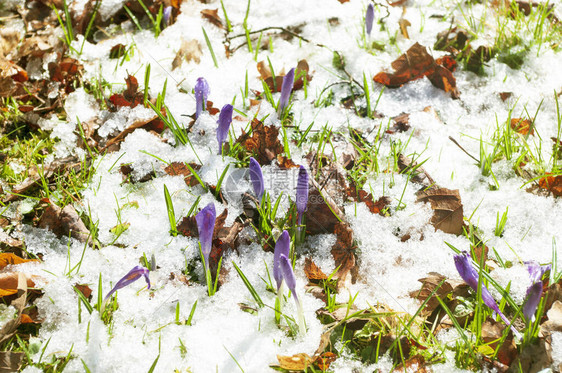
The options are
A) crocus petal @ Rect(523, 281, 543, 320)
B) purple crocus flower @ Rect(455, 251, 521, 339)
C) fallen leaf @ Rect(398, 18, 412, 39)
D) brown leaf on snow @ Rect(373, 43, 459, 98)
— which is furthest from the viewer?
fallen leaf @ Rect(398, 18, 412, 39)

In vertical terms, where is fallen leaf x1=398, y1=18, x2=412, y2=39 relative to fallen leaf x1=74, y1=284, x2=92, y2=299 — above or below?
above

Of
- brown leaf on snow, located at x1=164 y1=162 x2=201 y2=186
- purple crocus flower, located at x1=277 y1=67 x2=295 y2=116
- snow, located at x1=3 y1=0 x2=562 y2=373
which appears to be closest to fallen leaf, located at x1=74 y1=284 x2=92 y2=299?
snow, located at x1=3 y1=0 x2=562 y2=373

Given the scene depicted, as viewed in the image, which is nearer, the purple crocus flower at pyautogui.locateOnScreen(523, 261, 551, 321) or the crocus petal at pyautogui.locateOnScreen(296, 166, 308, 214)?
the purple crocus flower at pyautogui.locateOnScreen(523, 261, 551, 321)

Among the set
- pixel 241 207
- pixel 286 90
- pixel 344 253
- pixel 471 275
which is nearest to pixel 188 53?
pixel 286 90

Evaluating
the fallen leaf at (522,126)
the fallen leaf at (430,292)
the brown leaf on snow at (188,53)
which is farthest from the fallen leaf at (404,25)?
the fallen leaf at (430,292)

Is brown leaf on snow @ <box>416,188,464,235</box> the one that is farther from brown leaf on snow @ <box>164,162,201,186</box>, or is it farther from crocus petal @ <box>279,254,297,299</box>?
brown leaf on snow @ <box>164,162,201,186</box>

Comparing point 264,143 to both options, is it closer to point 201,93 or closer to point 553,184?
point 201,93

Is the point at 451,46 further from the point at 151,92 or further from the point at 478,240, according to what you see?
the point at 151,92

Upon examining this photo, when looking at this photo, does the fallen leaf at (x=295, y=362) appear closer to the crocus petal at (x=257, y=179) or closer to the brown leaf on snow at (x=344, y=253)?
the brown leaf on snow at (x=344, y=253)
